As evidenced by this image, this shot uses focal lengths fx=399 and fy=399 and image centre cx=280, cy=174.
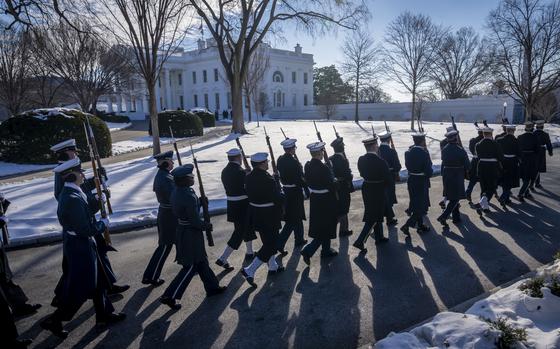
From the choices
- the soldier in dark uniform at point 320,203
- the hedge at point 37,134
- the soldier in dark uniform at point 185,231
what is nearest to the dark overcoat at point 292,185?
the soldier in dark uniform at point 320,203

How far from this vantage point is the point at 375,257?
21.4 feet

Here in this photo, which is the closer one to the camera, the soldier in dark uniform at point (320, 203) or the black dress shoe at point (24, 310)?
the black dress shoe at point (24, 310)

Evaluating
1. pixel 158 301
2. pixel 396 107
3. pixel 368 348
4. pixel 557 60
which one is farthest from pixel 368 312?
pixel 396 107

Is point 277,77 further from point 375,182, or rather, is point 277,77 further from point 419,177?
point 375,182

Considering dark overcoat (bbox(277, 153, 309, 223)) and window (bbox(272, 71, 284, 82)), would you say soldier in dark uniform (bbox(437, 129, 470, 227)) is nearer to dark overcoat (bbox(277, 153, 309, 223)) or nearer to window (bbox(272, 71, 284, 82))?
dark overcoat (bbox(277, 153, 309, 223))

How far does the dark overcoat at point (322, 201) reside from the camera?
6.29 m

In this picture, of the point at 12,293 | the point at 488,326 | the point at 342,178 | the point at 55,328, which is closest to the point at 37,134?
the point at 12,293

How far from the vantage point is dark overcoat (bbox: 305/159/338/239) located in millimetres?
6285

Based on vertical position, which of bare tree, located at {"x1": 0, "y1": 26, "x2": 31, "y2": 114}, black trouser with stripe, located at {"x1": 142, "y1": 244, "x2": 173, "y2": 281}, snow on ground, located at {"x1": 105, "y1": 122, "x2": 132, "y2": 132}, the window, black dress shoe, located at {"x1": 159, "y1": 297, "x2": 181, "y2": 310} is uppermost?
the window

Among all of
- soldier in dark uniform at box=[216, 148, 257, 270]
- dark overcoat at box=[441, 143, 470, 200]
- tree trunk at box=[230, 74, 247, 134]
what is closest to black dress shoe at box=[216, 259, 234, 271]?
soldier in dark uniform at box=[216, 148, 257, 270]

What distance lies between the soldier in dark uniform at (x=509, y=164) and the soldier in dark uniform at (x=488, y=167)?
1.92ft

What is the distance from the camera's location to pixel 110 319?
4.69 metres

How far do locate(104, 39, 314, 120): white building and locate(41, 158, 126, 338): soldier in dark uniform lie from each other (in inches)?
2312

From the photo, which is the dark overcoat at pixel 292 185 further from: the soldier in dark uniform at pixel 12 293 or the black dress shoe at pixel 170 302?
the soldier in dark uniform at pixel 12 293
